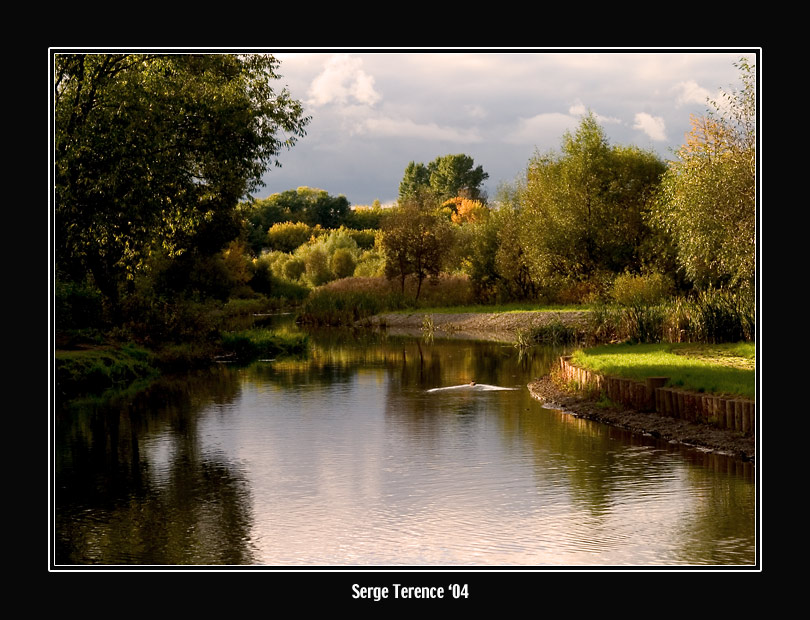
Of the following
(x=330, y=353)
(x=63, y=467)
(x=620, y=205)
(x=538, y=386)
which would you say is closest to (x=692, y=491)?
(x=63, y=467)

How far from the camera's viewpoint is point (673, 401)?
1581 centimetres

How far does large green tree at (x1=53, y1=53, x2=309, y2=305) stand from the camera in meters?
18.6

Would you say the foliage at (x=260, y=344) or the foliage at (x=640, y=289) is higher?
the foliage at (x=640, y=289)

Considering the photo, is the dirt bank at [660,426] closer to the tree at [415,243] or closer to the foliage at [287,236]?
the tree at [415,243]

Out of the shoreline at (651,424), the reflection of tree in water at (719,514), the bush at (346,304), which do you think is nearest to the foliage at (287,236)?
the bush at (346,304)

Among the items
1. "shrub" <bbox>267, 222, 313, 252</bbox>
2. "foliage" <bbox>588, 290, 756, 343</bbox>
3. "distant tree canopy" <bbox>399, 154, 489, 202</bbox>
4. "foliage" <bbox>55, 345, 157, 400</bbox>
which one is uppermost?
"distant tree canopy" <bbox>399, 154, 489, 202</bbox>

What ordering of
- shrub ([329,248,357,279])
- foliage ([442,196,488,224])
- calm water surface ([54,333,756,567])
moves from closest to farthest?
calm water surface ([54,333,756,567]) → shrub ([329,248,357,279]) → foliage ([442,196,488,224])

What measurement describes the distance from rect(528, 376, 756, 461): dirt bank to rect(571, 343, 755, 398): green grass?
721mm

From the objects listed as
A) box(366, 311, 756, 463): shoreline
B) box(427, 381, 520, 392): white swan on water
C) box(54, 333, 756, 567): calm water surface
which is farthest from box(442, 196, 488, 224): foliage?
box(54, 333, 756, 567): calm water surface

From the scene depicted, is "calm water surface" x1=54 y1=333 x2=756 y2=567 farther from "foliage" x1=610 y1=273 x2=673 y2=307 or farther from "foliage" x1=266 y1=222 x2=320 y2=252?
"foliage" x1=266 y1=222 x2=320 y2=252

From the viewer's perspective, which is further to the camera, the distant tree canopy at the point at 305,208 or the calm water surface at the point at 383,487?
the distant tree canopy at the point at 305,208

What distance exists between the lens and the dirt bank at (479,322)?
4163cm

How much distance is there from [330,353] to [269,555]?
2370 centimetres

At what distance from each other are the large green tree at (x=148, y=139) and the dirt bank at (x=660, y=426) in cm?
893
